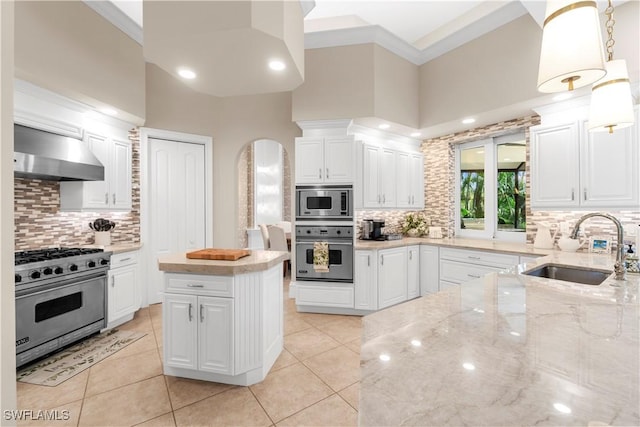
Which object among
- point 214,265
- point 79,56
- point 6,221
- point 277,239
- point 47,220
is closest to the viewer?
point 6,221

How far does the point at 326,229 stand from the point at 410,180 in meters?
1.60

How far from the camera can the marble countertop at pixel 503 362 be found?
0.56m

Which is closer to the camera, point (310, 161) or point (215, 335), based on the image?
point (215, 335)

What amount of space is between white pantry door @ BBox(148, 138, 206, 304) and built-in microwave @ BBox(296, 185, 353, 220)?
1.75 meters

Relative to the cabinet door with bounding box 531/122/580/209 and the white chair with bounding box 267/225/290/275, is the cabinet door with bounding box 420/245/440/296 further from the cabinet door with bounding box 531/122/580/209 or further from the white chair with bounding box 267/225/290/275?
the white chair with bounding box 267/225/290/275

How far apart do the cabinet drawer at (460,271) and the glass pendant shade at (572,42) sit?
8.95 feet

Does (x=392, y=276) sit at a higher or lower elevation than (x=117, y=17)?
lower

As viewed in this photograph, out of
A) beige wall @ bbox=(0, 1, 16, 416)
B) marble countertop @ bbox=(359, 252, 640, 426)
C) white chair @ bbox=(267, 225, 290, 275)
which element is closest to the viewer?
marble countertop @ bbox=(359, 252, 640, 426)

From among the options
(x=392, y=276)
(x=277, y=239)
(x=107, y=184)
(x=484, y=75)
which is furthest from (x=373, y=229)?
(x=107, y=184)

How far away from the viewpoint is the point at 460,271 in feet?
12.0

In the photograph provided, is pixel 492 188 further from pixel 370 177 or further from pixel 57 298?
pixel 57 298

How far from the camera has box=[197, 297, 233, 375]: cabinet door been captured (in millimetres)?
2129

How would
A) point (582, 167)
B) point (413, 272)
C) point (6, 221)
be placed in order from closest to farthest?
point (6, 221) < point (582, 167) < point (413, 272)

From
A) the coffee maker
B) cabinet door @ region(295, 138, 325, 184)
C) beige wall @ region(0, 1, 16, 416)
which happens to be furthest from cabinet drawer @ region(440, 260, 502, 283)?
beige wall @ region(0, 1, 16, 416)
